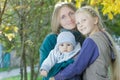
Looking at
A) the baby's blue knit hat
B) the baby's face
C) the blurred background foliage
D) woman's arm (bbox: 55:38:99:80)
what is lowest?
woman's arm (bbox: 55:38:99:80)

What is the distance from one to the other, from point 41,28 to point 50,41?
3137mm

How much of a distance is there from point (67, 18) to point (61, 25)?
89 mm

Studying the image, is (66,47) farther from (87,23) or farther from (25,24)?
(25,24)

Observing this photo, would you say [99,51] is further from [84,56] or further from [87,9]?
[87,9]

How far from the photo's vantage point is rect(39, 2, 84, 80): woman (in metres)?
3.57

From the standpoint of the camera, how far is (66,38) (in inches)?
134

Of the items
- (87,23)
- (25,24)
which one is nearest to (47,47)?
(87,23)

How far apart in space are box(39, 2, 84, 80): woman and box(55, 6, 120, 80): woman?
0.85 ft

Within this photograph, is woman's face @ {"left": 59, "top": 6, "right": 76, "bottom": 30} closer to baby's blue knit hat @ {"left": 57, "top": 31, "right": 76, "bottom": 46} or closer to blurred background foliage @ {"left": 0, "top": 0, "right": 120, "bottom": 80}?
baby's blue knit hat @ {"left": 57, "top": 31, "right": 76, "bottom": 46}

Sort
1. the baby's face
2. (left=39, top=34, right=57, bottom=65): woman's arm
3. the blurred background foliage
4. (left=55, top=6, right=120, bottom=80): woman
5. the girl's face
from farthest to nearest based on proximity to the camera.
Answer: the blurred background foliage → (left=39, top=34, right=57, bottom=65): woman's arm → the baby's face → the girl's face → (left=55, top=6, right=120, bottom=80): woman

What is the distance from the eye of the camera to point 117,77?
10.8 ft

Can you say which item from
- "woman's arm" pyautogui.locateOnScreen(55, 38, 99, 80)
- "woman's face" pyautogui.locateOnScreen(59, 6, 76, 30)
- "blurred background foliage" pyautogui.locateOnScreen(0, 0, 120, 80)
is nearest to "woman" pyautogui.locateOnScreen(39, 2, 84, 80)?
"woman's face" pyautogui.locateOnScreen(59, 6, 76, 30)

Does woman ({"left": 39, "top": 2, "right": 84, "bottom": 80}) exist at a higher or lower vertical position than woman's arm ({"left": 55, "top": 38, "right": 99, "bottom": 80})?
higher

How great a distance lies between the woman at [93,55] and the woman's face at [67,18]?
26 centimetres
